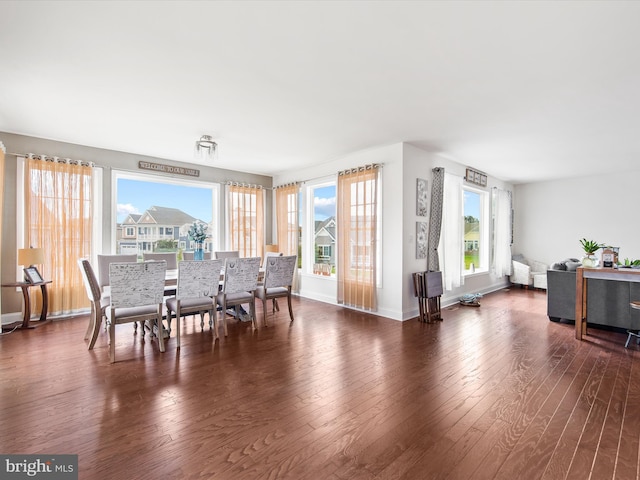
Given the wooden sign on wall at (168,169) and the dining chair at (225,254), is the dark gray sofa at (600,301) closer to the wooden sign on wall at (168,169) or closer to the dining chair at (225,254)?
the dining chair at (225,254)

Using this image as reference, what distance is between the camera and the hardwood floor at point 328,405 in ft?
5.65

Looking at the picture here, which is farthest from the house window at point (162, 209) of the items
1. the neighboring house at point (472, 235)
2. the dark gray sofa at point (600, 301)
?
the dark gray sofa at point (600, 301)

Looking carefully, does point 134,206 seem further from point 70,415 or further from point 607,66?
point 607,66

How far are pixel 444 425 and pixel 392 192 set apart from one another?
3420mm

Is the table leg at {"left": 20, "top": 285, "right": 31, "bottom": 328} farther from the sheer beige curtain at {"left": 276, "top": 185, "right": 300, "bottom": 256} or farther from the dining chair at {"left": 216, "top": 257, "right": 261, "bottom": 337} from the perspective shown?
the sheer beige curtain at {"left": 276, "top": 185, "right": 300, "bottom": 256}

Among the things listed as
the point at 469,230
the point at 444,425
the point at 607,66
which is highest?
the point at 607,66

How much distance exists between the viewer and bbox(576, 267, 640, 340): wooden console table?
3.69 metres

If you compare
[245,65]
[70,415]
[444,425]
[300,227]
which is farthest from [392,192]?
[70,415]

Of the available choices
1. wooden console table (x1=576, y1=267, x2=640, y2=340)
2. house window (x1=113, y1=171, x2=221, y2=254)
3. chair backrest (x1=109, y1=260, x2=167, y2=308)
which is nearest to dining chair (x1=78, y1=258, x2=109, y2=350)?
chair backrest (x1=109, y1=260, x2=167, y2=308)

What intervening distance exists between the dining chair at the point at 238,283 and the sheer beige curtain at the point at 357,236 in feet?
6.07

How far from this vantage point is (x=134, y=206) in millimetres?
5449

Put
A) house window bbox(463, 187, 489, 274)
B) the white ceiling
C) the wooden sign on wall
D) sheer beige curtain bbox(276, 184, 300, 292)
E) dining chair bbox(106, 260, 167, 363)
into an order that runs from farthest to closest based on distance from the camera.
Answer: house window bbox(463, 187, 489, 274) → sheer beige curtain bbox(276, 184, 300, 292) → the wooden sign on wall → dining chair bbox(106, 260, 167, 363) → the white ceiling

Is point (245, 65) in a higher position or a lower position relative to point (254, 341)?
higher

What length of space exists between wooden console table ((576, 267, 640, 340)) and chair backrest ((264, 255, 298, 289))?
3.84 m
